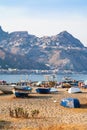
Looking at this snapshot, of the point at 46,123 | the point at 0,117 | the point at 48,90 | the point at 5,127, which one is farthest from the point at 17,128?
the point at 48,90

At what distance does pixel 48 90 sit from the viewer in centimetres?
5034

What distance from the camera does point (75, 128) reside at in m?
18.8

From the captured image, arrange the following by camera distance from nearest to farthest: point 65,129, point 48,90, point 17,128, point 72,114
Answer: point 65,129 < point 17,128 < point 72,114 < point 48,90

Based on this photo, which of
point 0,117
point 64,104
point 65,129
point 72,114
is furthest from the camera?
point 64,104

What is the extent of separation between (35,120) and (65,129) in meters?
5.18

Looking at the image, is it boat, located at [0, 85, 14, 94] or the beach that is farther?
boat, located at [0, 85, 14, 94]

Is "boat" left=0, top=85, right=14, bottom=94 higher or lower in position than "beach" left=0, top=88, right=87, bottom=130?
lower

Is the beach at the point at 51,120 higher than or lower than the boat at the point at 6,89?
higher

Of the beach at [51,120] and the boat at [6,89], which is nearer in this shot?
the beach at [51,120]

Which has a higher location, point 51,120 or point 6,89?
point 51,120

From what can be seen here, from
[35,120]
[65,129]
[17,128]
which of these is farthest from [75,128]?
[35,120]

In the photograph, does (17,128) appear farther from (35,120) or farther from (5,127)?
(35,120)

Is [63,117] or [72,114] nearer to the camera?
[63,117]

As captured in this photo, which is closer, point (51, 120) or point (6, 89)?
point (51, 120)
